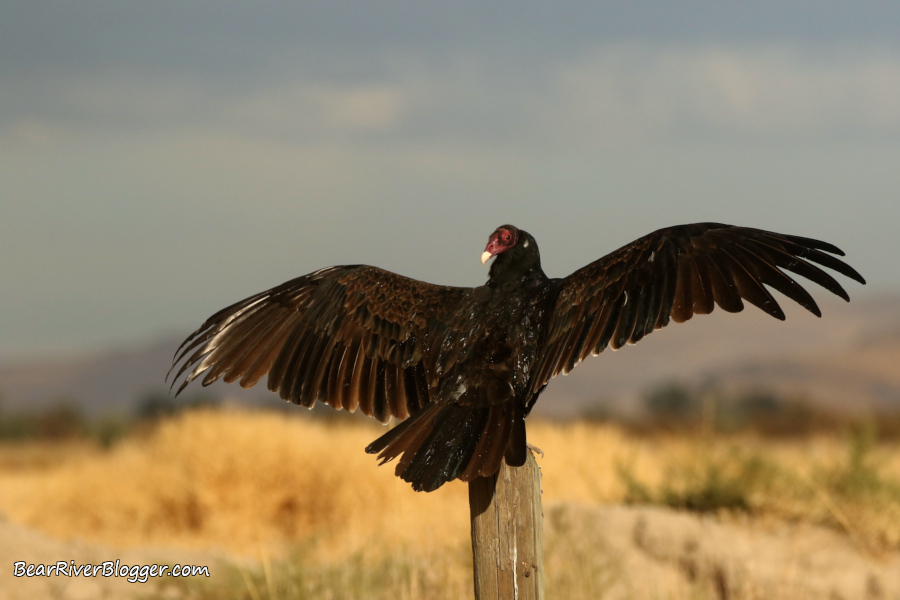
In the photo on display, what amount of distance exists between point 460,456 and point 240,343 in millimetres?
1740

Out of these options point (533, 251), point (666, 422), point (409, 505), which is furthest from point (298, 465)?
point (666, 422)

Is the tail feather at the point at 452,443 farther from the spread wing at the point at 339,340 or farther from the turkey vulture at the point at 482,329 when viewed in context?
the spread wing at the point at 339,340

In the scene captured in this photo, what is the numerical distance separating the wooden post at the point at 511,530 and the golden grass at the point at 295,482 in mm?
4432

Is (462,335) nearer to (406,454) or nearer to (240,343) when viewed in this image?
(406,454)

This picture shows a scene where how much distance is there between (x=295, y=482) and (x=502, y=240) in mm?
6906

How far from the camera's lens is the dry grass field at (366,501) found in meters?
5.66

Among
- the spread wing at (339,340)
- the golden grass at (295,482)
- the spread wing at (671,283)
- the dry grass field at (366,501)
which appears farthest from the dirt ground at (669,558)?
the spread wing at (671,283)

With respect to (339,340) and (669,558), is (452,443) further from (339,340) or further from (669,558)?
(669,558)

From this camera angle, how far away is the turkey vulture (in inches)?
123

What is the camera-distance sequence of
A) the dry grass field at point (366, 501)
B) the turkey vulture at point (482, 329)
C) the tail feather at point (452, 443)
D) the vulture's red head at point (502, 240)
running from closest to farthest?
the tail feather at point (452, 443) < the turkey vulture at point (482, 329) < the vulture's red head at point (502, 240) < the dry grass field at point (366, 501)

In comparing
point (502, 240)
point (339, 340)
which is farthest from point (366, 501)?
point (502, 240)

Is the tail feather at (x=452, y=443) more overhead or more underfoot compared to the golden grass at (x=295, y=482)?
more overhead

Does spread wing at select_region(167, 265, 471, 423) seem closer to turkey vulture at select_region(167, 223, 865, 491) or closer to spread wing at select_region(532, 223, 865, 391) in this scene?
turkey vulture at select_region(167, 223, 865, 491)

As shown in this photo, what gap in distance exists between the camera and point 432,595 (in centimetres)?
520
